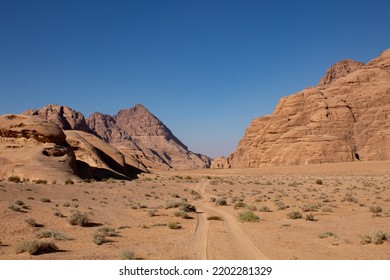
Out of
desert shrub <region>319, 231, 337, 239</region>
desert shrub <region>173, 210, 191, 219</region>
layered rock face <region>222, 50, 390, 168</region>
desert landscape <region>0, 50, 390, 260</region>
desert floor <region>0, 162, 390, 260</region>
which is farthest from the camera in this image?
layered rock face <region>222, 50, 390, 168</region>

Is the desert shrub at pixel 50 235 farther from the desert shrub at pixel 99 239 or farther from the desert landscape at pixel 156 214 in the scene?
the desert shrub at pixel 99 239

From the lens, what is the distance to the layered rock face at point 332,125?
77.6 m

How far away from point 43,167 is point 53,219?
21.4m

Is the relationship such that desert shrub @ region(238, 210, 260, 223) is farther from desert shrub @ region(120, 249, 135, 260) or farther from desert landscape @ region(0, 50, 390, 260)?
desert shrub @ region(120, 249, 135, 260)

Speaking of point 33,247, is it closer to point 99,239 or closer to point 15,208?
point 99,239

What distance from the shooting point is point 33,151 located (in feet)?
120

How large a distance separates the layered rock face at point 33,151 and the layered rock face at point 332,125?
2207 inches

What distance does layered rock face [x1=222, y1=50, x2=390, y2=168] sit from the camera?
7762 cm

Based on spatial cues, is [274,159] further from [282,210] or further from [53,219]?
[53,219]

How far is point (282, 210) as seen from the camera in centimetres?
1917

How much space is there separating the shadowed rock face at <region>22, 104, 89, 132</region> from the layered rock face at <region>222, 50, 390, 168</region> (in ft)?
179

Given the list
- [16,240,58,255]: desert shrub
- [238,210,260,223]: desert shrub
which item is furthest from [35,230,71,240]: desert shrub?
[238,210,260,223]: desert shrub

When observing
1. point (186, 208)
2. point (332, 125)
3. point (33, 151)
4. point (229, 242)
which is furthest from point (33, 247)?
point (332, 125)
